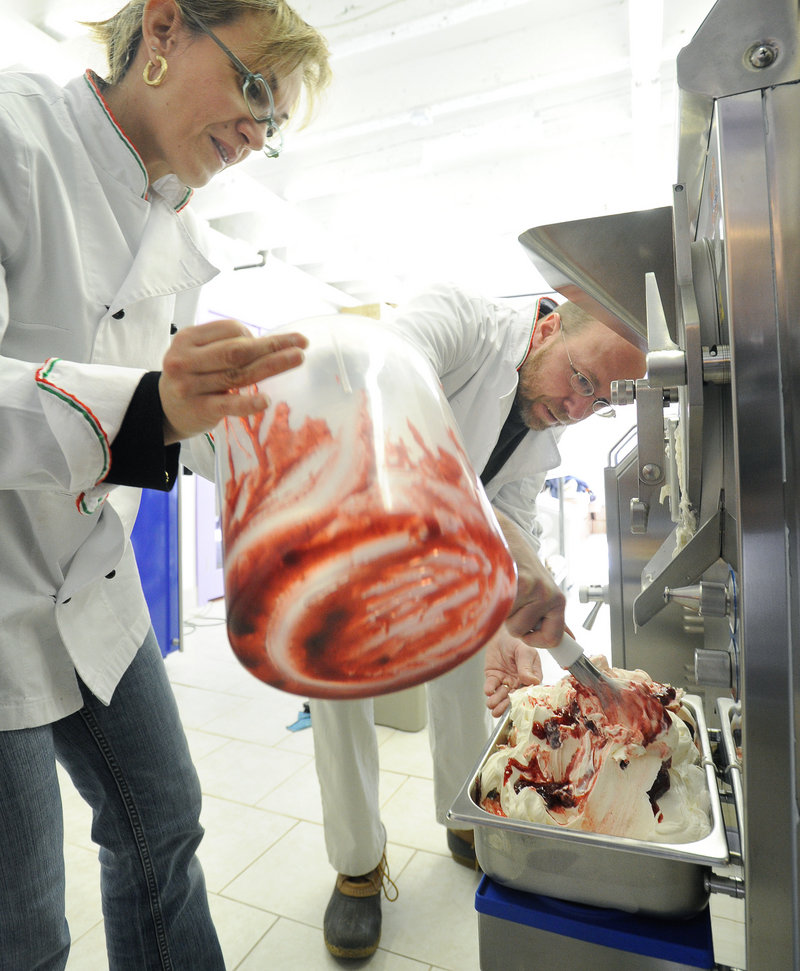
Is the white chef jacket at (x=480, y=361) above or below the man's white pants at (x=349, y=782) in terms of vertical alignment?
above

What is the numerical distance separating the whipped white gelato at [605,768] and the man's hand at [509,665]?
25 cm

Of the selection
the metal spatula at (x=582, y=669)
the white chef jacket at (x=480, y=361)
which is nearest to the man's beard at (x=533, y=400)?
the white chef jacket at (x=480, y=361)

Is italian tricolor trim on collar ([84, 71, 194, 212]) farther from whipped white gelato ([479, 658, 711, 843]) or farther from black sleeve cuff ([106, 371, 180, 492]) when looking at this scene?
whipped white gelato ([479, 658, 711, 843])

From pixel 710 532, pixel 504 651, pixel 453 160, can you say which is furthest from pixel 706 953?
pixel 453 160

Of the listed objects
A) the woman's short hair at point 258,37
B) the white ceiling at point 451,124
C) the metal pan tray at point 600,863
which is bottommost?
the metal pan tray at point 600,863

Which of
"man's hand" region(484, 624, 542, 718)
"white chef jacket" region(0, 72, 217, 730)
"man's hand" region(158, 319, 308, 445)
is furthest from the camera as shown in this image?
"man's hand" region(484, 624, 542, 718)

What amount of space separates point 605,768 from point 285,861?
142 cm

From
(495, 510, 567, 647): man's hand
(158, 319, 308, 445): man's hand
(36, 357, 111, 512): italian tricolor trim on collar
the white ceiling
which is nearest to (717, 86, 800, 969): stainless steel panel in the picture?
(495, 510, 567, 647): man's hand

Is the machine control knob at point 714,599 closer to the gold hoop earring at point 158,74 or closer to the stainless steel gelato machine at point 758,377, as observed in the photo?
the stainless steel gelato machine at point 758,377

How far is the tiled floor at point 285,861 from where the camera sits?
1.55 m

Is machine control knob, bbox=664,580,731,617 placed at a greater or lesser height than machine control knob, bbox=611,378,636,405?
lesser

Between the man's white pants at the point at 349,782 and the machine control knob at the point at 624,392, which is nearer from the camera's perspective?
the machine control knob at the point at 624,392

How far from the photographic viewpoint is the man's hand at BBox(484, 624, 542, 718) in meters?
1.22

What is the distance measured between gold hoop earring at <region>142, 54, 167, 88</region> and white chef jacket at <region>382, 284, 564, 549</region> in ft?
1.74
